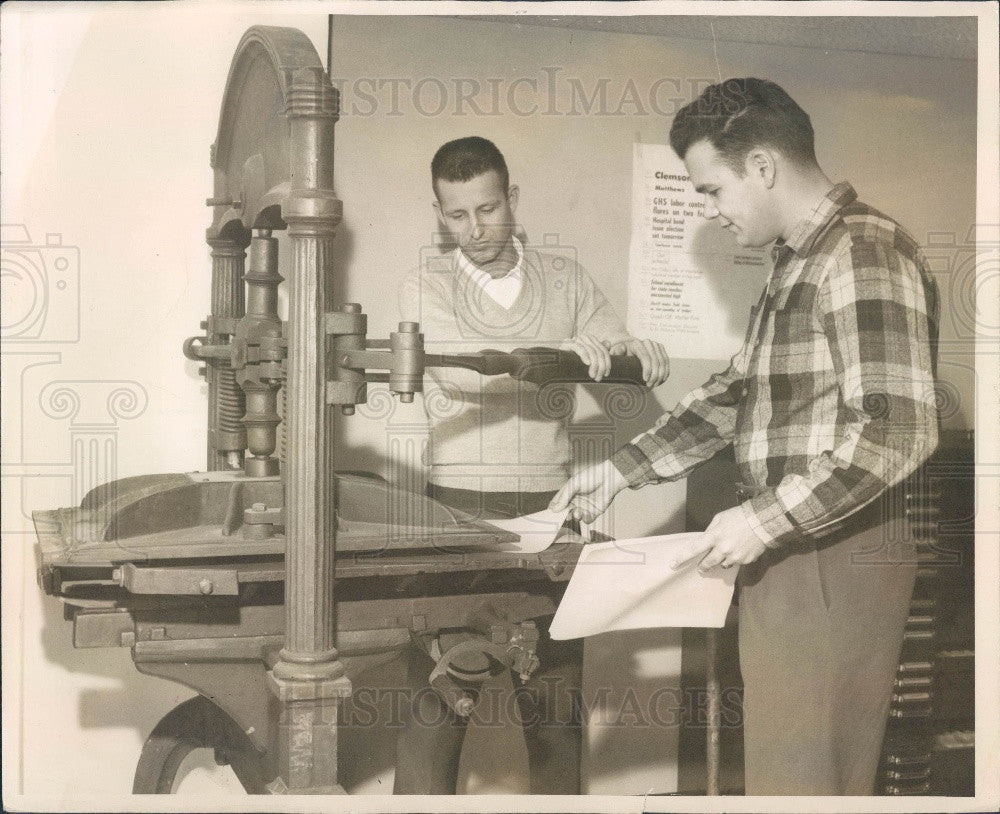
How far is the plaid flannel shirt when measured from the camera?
64.9 inches

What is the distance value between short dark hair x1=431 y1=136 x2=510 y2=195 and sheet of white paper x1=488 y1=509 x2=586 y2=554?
0.58 meters

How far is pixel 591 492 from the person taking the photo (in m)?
1.92

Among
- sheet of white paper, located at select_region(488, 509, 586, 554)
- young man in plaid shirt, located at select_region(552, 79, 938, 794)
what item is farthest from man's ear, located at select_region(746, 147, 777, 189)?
sheet of white paper, located at select_region(488, 509, 586, 554)

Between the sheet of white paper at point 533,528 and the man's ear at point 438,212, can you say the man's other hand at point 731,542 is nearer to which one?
the sheet of white paper at point 533,528

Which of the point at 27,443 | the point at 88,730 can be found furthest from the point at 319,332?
the point at 88,730

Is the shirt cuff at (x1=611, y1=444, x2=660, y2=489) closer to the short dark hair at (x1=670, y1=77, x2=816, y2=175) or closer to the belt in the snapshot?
the belt

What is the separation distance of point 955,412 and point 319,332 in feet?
3.22

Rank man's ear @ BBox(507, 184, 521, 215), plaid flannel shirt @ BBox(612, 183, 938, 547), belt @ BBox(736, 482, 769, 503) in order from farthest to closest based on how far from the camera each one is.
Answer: man's ear @ BBox(507, 184, 521, 215) < belt @ BBox(736, 482, 769, 503) < plaid flannel shirt @ BBox(612, 183, 938, 547)

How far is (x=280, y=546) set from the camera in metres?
1.56

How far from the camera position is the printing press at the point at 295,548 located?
149 centimetres

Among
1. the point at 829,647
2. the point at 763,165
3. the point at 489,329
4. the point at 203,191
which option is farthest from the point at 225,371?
the point at 829,647

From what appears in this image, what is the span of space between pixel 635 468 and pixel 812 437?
0.33 meters

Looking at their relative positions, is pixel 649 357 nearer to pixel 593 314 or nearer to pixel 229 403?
pixel 593 314

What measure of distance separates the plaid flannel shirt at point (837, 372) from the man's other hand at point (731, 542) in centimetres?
2
